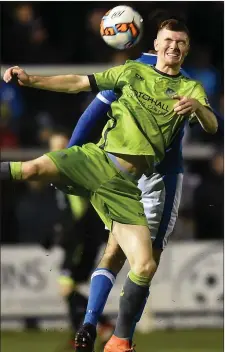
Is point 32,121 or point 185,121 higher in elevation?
point 185,121

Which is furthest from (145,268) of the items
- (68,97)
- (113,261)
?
(68,97)

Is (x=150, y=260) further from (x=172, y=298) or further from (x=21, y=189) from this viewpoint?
(x=21, y=189)

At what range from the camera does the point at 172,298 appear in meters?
13.8

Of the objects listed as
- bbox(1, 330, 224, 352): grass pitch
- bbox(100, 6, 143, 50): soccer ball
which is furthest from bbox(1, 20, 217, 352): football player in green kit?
bbox(1, 330, 224, 352): grass pitch

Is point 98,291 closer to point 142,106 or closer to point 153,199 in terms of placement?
point 153,199

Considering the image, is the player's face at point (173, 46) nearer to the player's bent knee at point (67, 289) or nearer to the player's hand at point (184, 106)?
the player's hand at point (184, 106)

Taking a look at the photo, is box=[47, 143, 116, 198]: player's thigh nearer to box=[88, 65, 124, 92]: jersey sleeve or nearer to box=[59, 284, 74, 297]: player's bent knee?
box=[88, 65, 124, 92]: jersey sleeve

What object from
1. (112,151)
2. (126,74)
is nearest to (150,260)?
(112,151)

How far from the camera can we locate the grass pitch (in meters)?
11.9

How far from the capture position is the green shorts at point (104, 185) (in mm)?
8289

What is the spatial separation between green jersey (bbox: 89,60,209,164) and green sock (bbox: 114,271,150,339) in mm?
855

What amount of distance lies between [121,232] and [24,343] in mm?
4470

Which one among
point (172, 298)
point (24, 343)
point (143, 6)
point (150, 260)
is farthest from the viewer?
point (143, 6)

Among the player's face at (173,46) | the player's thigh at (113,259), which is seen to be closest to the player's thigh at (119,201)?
the player's thigh at (113,259)
